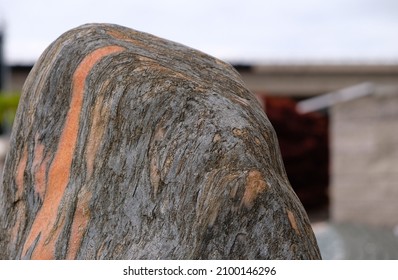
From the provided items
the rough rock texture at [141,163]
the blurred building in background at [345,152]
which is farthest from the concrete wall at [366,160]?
the rough rock texture at [141,163]

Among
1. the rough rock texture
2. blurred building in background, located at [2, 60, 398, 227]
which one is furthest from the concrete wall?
the rough rock texture

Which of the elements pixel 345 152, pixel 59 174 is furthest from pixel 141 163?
pixel 345 152

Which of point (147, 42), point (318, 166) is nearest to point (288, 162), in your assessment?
point (318, 166)

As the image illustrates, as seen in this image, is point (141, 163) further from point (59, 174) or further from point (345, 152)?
point (345, 152)

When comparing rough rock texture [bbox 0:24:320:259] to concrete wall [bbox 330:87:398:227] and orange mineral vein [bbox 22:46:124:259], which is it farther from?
concrete wall [bbox 330:87:398:227]

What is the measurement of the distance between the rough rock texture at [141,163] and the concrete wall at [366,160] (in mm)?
8180

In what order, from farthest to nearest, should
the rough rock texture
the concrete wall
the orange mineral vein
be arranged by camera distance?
the concrete wall
the orange mineral vein
the rough rock texture

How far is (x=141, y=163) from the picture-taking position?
2.93 m

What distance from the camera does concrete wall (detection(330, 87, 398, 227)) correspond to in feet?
37.0

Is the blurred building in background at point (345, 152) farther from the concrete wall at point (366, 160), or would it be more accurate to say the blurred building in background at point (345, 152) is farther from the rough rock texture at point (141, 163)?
the rough rock texture at point (141, 163)

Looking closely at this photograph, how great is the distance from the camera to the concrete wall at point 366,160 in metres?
11.3

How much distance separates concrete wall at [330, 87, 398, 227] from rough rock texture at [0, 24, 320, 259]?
8.18m

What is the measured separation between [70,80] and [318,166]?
12042mm

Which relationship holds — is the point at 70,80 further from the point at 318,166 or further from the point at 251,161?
the point at 318,166
